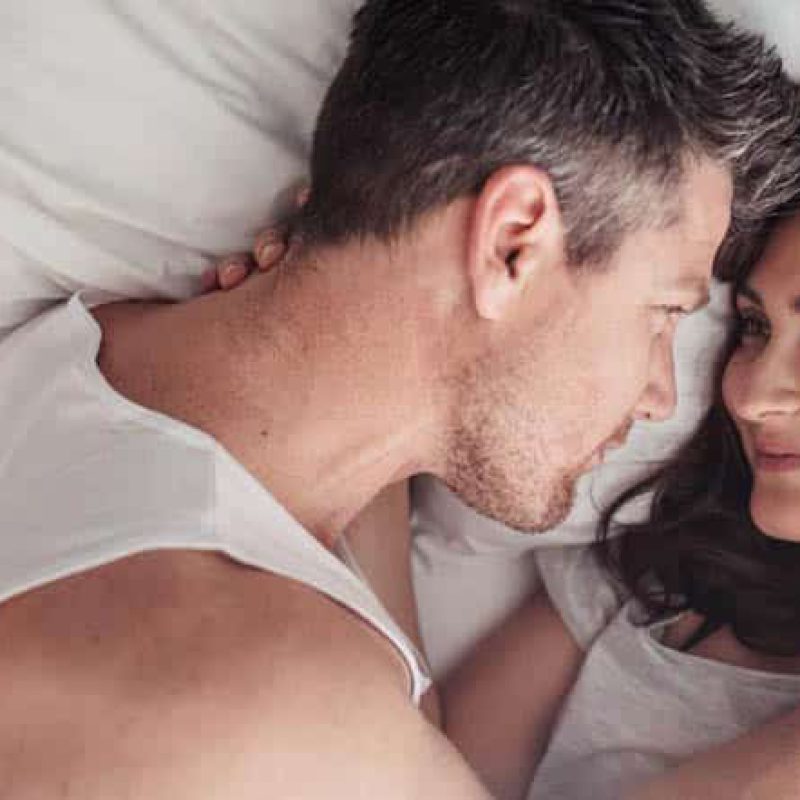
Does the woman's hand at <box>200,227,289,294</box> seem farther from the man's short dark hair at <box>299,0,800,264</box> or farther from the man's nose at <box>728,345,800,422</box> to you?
the man's nose at <box>728,345,800,422</box>

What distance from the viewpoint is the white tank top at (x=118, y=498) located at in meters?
0.96

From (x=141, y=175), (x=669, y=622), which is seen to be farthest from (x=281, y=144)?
(x=669, y=622)

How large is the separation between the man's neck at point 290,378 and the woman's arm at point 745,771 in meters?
0.40

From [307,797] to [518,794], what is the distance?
623 mm

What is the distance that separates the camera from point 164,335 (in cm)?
112

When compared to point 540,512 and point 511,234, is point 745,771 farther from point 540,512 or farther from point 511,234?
point 511,234

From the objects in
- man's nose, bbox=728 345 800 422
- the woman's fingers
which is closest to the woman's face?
man's nose, bbox=728 345 800 422

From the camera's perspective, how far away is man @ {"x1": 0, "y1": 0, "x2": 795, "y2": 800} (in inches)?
35.2

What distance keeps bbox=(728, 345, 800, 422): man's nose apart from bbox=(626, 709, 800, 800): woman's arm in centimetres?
27

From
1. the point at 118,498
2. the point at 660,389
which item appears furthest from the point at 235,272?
the point at 660,389

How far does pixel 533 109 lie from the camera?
100 centimetres

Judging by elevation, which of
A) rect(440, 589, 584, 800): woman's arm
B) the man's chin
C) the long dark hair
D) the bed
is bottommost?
rect(440, 589, 584, 800): woman's arm

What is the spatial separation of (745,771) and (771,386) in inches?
13.7

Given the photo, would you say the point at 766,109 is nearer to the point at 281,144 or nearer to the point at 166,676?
the point at 281,144
